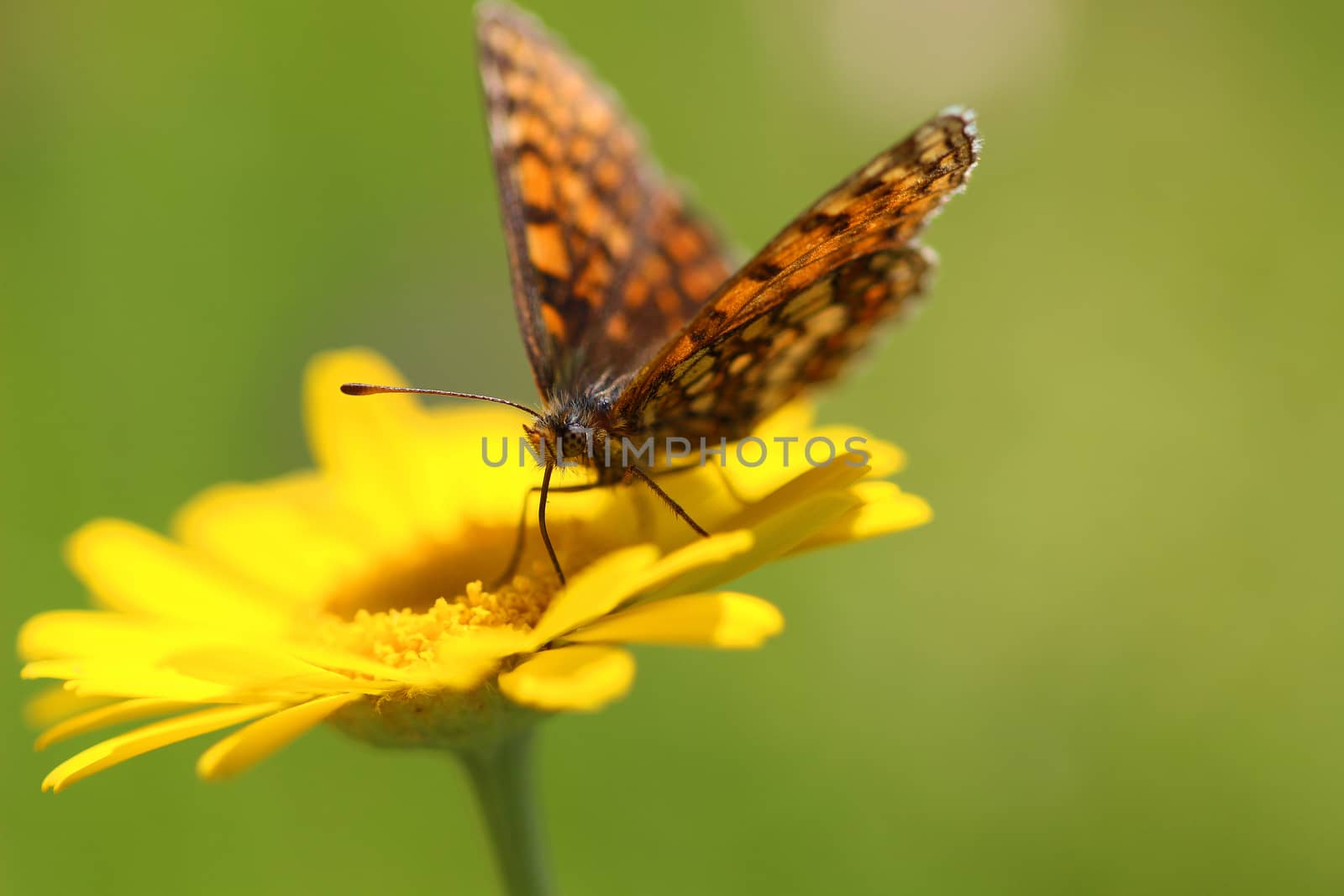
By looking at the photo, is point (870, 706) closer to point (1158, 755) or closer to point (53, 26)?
point (1158, 755)

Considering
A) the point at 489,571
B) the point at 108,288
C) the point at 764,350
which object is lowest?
the point at 489,571

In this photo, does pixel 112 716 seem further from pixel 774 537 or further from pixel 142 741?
pixel 774 537

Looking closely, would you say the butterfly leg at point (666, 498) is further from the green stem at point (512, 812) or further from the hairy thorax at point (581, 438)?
the green stem at point (512, 812)

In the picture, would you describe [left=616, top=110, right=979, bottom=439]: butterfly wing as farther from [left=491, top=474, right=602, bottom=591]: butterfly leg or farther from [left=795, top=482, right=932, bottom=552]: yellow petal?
[left=795, top=482, right=932, bottom=552]: yellow petal

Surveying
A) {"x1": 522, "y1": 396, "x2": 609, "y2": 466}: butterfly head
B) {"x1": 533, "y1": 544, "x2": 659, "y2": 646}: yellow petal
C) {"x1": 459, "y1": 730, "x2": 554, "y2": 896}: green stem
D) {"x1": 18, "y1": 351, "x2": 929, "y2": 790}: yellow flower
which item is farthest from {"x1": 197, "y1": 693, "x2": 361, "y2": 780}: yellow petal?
{"x1": 522, "y1": 396, "x2": 609, "y2": 466}: butterfly head

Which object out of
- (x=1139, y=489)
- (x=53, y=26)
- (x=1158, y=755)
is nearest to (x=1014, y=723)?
(x=1158, y=755)

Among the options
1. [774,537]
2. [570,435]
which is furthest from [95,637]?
[774,537]
